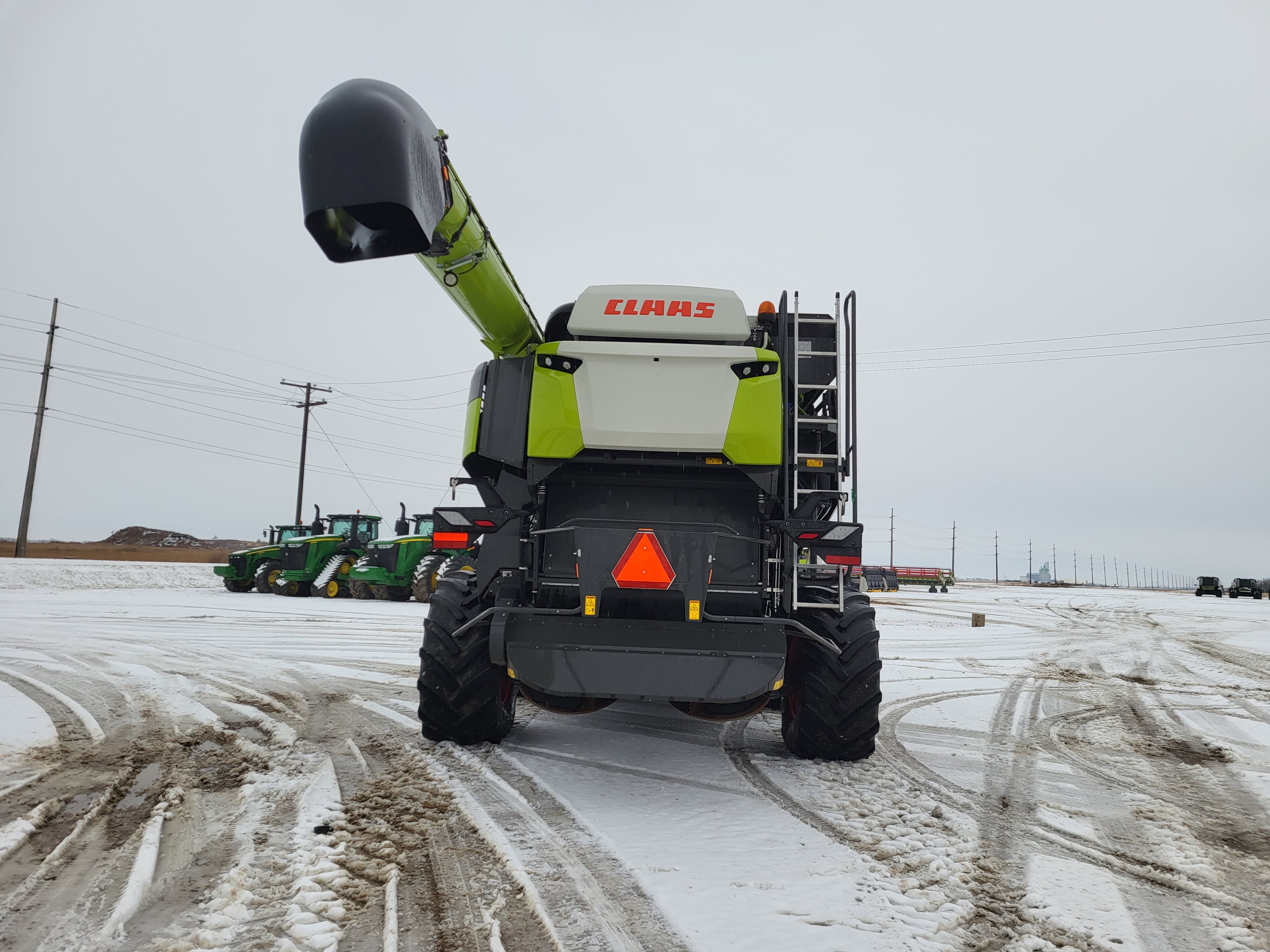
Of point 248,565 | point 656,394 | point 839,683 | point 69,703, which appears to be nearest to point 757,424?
point 656,394

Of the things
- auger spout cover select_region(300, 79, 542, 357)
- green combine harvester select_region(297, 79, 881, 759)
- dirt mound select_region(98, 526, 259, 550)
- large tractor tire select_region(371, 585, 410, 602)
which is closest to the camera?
auger spout cover select_region(300, 79, 542, 357)

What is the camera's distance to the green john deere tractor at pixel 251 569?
885 inches

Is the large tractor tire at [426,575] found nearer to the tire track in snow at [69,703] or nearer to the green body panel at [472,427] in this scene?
the tire track in snow at [69,703]

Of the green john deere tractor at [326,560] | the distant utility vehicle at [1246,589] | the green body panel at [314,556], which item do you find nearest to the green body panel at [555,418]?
the green john deere tractor at [326,560]

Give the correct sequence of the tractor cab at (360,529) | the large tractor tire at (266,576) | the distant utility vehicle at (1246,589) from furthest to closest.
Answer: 1. the distant utility vehicle at (1246,589)
2. the large tractor tire at (266,576)
3. the tractor cab at (360,529)

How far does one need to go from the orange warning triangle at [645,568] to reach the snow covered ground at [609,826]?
3.70 feet

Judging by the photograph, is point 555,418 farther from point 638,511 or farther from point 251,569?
point 251,569

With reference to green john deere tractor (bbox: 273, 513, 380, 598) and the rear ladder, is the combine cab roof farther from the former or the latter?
green john deere tractor (bbox: 273, 513, 380, 598)

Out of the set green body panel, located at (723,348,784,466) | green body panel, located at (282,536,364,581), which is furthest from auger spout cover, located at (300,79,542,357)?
green body panel, located at (282,536,364,581)

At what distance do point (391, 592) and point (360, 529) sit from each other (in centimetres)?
259

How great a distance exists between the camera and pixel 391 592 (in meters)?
20.3

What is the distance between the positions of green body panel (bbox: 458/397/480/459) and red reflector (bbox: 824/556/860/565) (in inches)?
89.4

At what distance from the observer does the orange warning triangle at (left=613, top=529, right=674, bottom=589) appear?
12.8 feet

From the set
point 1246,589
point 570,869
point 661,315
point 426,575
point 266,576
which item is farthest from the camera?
point 1246,589
